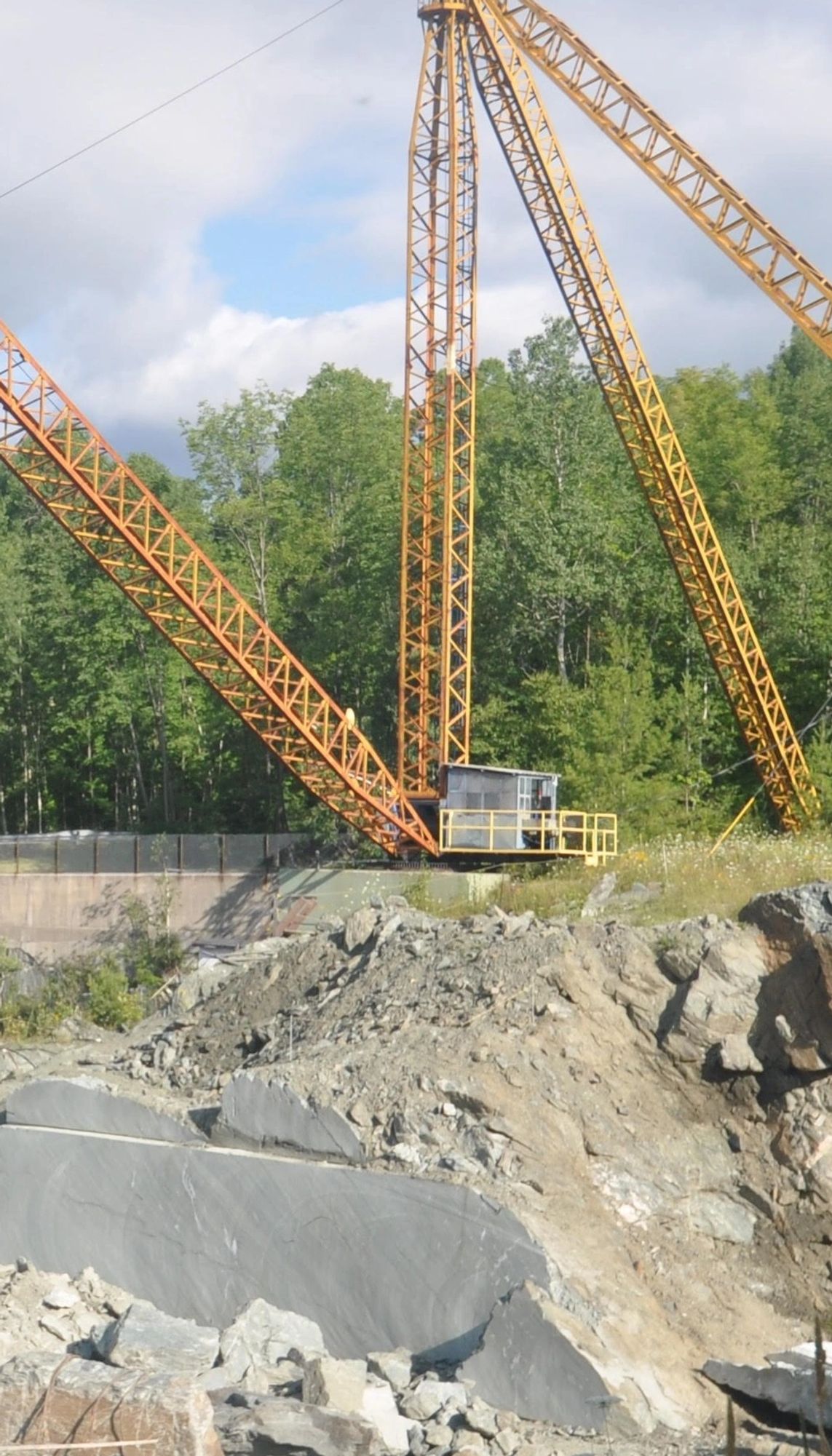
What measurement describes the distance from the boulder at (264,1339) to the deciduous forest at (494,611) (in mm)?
18963

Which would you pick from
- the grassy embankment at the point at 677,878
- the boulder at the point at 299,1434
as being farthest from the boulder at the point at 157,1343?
the grassy embankment at the point at 677,878

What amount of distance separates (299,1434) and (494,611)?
31.7 meters

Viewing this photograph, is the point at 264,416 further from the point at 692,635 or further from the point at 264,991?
the point at 264,991

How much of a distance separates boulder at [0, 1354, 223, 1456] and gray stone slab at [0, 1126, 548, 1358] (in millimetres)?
3430

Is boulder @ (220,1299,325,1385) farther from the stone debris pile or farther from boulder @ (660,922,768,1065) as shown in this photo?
boulder @ (660,922,768,1065)

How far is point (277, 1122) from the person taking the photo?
15.4m

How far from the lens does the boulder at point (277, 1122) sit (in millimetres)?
15031

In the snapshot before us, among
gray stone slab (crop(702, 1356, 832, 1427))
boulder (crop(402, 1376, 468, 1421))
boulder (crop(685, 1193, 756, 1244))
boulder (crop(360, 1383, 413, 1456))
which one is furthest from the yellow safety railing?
boulder (crop(360, 1383, 413, 1456))

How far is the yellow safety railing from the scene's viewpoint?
30.1 metres

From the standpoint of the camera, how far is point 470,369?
33.8m

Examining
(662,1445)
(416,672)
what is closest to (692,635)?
(416,672)

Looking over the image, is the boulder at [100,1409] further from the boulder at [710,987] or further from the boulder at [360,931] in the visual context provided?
the boulder at [360,931]

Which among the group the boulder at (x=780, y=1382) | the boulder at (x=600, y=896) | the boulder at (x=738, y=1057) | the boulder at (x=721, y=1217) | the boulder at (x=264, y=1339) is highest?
the boulder at (x=600, y=896)

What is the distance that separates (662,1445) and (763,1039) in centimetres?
541
